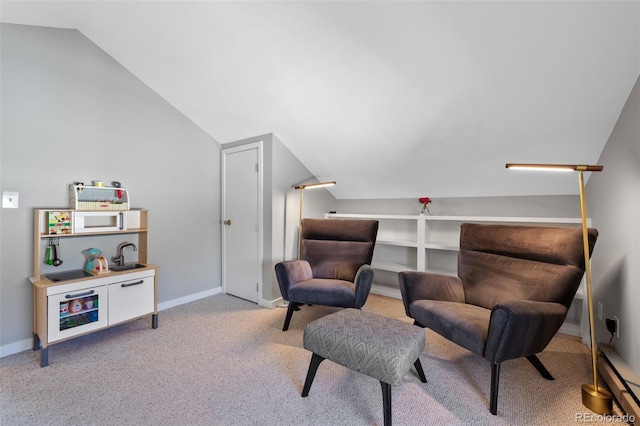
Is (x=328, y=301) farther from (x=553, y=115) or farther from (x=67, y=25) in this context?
(x=67, y=25)

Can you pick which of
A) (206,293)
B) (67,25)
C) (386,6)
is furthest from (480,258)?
(67,25)

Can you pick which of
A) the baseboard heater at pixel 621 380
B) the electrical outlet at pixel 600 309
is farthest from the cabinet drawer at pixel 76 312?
the electrical outlet at pixel 600 309

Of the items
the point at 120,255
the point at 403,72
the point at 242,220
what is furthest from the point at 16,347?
the point at 403,72

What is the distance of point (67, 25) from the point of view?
91.1 inches

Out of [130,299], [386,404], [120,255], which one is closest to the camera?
[386,404]

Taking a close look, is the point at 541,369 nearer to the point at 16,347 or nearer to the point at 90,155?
the point at 16,347

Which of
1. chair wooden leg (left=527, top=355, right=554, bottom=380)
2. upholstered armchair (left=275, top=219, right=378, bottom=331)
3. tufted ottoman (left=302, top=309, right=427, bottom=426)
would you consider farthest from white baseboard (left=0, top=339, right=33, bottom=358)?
chair wooden leg (left=527, top=355, right=554, bottom=380)

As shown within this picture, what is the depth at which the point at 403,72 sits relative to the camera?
6.54 ft

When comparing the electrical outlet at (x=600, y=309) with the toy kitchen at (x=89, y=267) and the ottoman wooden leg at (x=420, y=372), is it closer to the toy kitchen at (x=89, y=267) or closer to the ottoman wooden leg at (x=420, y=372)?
the ottoman wooden leg at (x=420, y=372)

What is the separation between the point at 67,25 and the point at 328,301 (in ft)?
10.6

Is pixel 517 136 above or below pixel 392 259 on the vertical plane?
above

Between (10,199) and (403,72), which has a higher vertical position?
(403,72)

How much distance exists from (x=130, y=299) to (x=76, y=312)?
14.0 inches

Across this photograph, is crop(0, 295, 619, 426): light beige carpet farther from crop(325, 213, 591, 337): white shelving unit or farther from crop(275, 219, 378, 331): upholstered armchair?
crop(325, 213, 591, 337): white shelving unit
